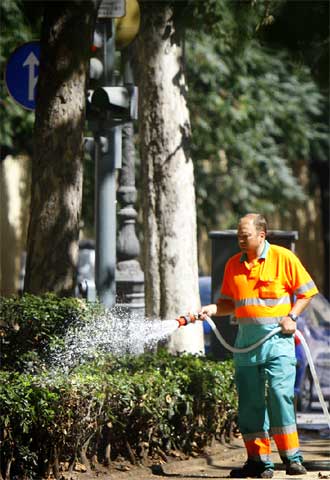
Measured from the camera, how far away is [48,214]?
33.0ft

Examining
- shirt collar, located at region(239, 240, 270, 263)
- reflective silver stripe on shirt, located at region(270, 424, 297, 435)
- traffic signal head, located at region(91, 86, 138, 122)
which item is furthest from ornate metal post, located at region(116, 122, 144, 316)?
reflective silver stripe on shirt, located at region(270, 424, 297, 435)

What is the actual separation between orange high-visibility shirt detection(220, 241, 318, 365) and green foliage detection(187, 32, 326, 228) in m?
14.7

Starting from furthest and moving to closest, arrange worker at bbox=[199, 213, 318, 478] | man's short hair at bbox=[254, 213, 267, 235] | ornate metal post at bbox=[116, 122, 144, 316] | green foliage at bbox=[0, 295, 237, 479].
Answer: ornate metal post at bbox=[116, 122, 144, 316], man's short hair at bbox=[254, 213, 267, 235], worker at bbox=[199, 213, 318, 478], green foliage at bbox=[0, 295, 237, 479]

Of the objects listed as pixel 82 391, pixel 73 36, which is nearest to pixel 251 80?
pixel 73 36

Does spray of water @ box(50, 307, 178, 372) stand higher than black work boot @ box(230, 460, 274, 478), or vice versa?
spray of water @ box(50, 307, 178, 372)

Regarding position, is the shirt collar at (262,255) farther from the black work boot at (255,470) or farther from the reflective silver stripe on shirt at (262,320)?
the black work boot at (255,470)

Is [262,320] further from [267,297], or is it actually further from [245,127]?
[245,127]

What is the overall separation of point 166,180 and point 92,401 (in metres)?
4.05

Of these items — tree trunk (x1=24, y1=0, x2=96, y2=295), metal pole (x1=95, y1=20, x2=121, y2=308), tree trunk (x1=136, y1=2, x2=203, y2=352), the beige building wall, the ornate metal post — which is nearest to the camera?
tree trunk (x1=24, y1=0, x2=96, y2=295)

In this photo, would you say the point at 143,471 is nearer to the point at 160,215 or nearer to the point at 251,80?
the point at 160,215

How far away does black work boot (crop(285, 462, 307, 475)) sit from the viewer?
9.00 m

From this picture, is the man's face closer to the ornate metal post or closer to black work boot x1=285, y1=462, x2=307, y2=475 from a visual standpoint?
black work boot x1=285, y1=462, x2=307, y2=475

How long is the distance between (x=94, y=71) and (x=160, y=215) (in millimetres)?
1648

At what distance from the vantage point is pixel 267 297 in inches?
359
